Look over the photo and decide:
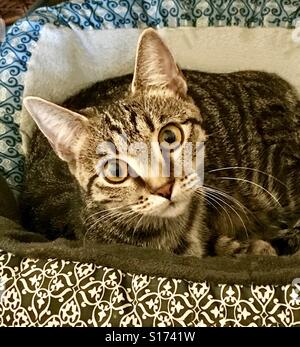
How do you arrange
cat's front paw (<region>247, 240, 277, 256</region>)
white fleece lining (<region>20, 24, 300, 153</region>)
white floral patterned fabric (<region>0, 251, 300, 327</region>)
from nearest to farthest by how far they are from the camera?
white floral patterned fabric (<region>0, 251, 300, 327</region>)
cat's front paw (<region>247, 240, 277, 256</region>)
white fleece lining (<region>20, 24, 300, 153</region>)

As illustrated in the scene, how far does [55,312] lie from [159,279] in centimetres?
24

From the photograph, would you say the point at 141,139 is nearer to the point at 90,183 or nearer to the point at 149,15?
the point at 90,183

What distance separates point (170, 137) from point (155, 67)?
7.4 inches

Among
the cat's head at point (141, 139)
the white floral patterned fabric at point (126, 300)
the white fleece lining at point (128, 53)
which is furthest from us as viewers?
the white fleece lining at point (128, 53)

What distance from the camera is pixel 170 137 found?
4.19 ft

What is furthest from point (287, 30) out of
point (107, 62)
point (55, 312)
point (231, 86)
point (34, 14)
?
point (55, 312)

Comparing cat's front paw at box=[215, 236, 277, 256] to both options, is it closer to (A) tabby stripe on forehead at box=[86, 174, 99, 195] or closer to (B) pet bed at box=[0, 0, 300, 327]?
(B) pet bed at box=[0, 0, 300, 327]

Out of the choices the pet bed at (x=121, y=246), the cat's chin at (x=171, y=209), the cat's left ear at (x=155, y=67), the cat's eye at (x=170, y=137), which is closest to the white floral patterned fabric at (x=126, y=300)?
the pet bed at (x=121, y=246)

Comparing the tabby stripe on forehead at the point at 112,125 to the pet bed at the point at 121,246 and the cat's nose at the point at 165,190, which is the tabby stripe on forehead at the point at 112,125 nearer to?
the cat's nose at the point at 165,190

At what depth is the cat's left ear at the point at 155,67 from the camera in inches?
49.8

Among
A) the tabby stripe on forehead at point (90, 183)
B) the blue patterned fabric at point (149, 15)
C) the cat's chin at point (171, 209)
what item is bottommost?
the cat's chin at point (171, 209)

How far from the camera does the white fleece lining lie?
6.13 ft

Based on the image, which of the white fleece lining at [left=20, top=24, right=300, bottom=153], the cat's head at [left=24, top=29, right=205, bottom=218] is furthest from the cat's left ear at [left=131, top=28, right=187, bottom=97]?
the white fleece lining at [left=20, top=24, right=300, bottom=153]

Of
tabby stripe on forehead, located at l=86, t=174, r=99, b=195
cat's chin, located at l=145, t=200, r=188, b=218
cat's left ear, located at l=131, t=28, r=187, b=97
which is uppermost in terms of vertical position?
cat's left ear, located at l=131, t=28, r=187, b=97
